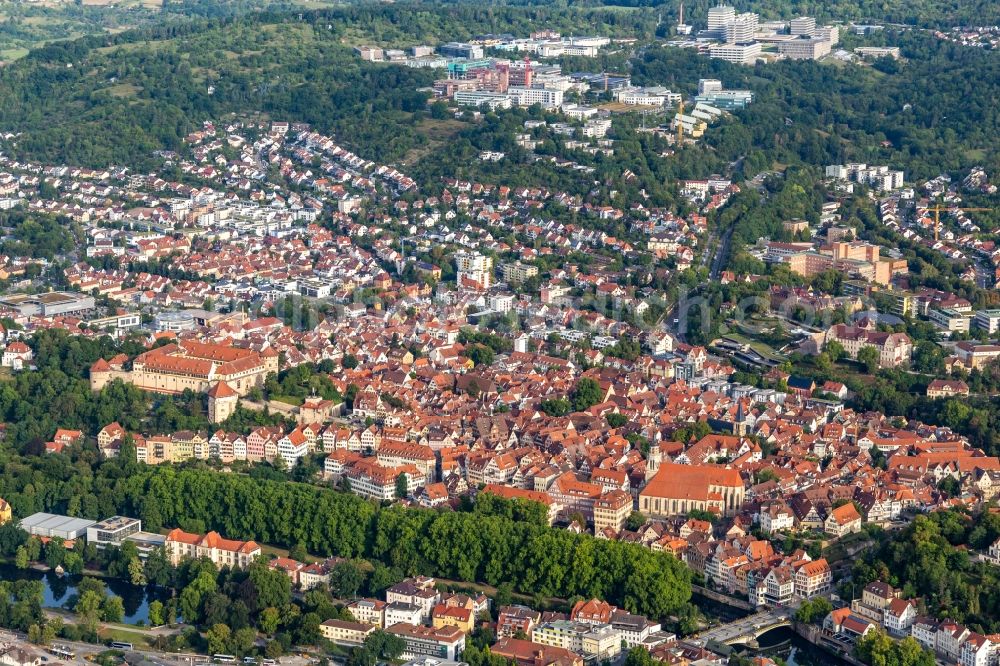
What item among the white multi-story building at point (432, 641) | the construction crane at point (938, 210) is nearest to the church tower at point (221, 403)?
the white multi-story building at point (432, 641)

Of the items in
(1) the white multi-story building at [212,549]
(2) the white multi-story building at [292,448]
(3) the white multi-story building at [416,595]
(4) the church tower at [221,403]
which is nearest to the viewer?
(3) the white multi-story building at [416,595]

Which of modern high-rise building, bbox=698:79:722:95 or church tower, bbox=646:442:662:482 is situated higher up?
modern high-rise building, bbox=698:79:722:95

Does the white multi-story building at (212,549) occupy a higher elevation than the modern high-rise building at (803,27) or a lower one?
lower

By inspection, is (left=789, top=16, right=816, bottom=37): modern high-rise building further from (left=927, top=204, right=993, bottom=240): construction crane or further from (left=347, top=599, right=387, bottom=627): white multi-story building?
(left=347, top=599, right=387, bottom=627): white multi-story building

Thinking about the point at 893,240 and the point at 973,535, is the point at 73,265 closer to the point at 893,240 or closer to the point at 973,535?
the point at 893,240

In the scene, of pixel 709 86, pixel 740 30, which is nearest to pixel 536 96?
pixel 709 86

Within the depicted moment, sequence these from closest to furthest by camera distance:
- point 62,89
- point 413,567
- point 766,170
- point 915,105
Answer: point 413,567, point 766,170, point 915,105, point 62,89

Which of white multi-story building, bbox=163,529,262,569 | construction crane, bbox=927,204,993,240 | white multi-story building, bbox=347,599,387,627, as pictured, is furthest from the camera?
construction crane, bbox=927,204,993,240

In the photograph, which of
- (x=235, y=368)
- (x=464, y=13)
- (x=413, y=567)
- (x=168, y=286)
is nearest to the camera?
(x=413, y=567)

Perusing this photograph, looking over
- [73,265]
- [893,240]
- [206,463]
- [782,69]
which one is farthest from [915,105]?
[206,463]

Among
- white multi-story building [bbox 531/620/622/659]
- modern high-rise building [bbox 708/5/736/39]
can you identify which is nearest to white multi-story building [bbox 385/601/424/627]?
white multi-story building [bbox 531/620/622/659]

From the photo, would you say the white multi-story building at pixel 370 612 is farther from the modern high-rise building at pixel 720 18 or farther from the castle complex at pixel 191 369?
the modern high-rise building at pixel 720 18
